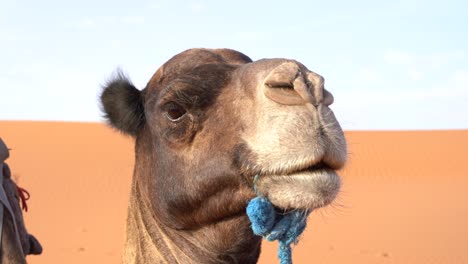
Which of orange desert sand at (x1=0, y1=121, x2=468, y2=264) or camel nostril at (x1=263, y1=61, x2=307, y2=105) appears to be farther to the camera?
orange desert sand at (x1=0, y1=121, x2=468, y2=264)

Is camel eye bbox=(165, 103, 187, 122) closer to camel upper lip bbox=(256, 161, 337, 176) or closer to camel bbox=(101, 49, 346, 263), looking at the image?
camel bbox=(101, 49, 346, 263)

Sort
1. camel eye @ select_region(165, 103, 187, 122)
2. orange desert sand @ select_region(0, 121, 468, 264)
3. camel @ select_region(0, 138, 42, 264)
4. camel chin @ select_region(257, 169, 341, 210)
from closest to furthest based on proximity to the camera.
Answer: camel chin @ select_region(257, 169, 341, 210) → camel eye @ select_region(165, 103, 187, 122) → camel @ select_region(0, 138, 42, 264) → orange desert sand @ select_region(0, 121, 468, 264)

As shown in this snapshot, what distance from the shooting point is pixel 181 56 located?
396cm

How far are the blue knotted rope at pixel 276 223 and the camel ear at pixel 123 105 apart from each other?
3.96 feet

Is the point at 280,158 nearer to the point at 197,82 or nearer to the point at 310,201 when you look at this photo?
the point at 310,201

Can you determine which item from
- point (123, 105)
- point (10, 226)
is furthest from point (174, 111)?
point (10, 226)

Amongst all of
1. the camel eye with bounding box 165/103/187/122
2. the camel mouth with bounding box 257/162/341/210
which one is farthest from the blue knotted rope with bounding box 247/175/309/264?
the camel eye with bounding box 165/103/187/122

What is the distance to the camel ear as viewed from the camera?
4.12 m

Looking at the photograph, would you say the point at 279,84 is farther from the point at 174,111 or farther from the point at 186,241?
the point at 186,241

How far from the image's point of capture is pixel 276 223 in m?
3.26

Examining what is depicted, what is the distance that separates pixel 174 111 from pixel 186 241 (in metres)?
0.72

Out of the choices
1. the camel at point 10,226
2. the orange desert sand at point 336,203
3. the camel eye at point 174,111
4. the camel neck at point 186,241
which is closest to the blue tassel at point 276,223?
the camel neck at point 186,241

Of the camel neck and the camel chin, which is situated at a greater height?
the camel chin

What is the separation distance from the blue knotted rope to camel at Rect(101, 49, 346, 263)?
0.06 metres
